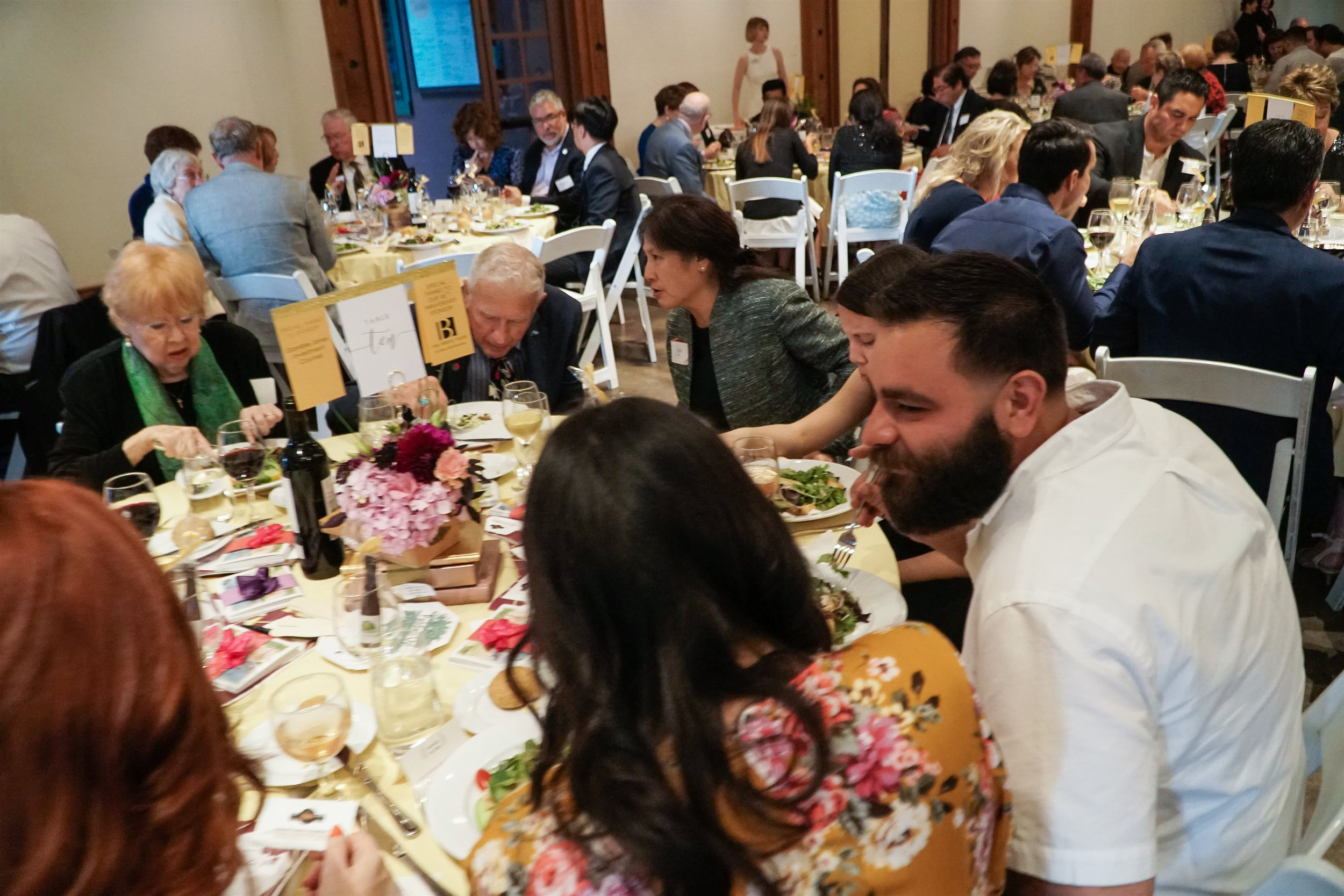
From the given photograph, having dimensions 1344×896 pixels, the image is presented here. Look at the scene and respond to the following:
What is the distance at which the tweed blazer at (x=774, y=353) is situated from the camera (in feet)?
8.85

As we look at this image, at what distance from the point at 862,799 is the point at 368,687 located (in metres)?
0.90

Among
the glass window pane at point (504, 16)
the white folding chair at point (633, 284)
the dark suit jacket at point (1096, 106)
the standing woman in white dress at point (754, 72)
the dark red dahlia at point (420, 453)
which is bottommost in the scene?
the white folding chair at point (633, 284)

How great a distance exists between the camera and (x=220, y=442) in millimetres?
2164

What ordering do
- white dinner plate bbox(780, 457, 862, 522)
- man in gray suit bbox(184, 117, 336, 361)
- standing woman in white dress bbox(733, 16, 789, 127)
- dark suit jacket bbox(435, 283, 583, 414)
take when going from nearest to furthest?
white dinner plate bbox(780, 457, 862, 522) < dark suit jacket bbox(435, 283, 583, 414) < man in gray suit bbox(184, 117, 336, 361) < standing woman in white dress bbox(733, 16, 789, 127)

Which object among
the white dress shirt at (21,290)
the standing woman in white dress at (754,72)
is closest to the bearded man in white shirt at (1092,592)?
the white dress shirt at (21,290)

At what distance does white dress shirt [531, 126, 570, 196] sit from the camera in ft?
21.4

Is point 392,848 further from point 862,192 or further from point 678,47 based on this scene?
point 678,47

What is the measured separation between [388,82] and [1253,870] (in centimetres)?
790

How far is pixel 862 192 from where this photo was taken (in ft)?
20.3

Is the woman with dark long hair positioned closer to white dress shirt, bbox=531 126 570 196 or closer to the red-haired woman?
the red-haired woman

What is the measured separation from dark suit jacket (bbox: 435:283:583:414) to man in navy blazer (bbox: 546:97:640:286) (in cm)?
284

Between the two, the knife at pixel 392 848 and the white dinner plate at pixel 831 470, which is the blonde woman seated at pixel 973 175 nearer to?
the white dinner plate at pixel 831 470

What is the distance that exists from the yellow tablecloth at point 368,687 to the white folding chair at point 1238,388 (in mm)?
789

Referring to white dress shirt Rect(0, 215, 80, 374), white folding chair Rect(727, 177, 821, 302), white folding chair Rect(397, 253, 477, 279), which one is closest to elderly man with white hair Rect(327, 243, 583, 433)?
white folding chair Rect(397, 253, 477, 279)
